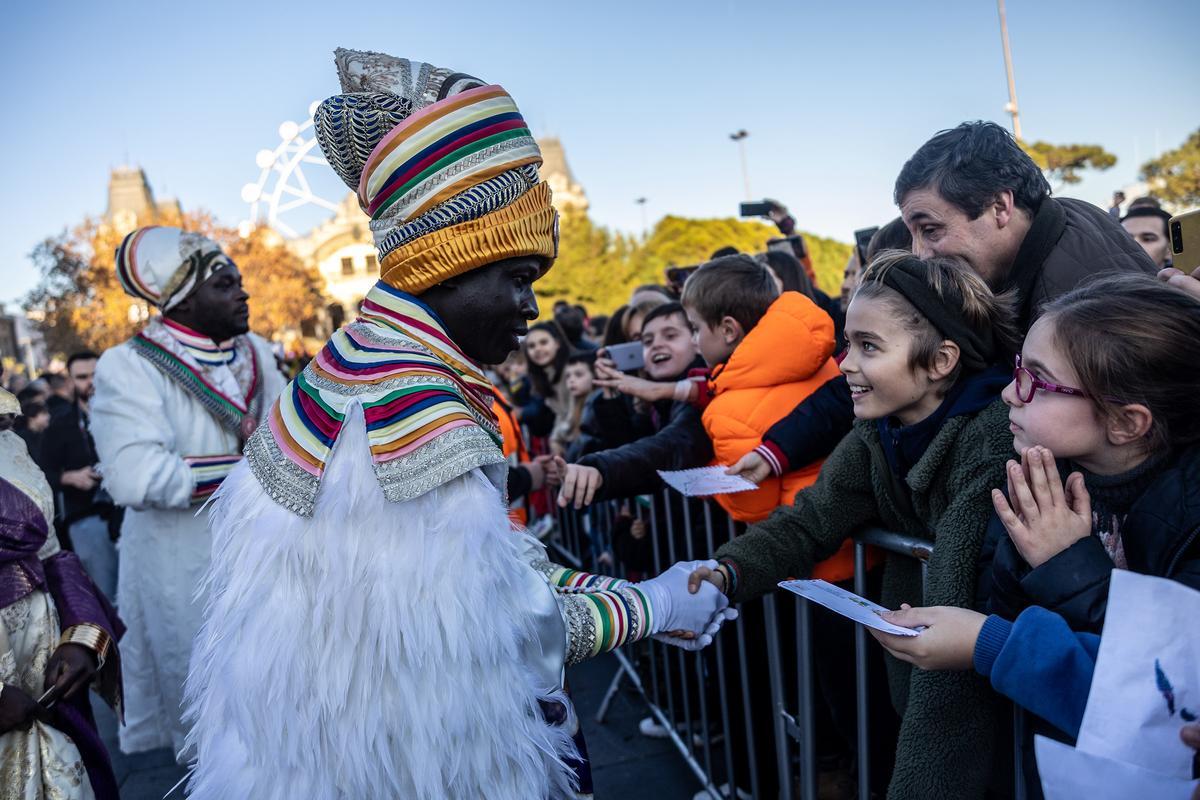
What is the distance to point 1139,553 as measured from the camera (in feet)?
4.87

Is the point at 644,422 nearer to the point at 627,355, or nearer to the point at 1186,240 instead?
the point at 627,355

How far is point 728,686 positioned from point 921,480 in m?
1.68

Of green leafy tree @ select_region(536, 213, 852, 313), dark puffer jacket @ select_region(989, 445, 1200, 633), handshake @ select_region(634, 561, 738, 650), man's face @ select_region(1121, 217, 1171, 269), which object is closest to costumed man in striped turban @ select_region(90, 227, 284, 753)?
handshake @ select_region(634, 561, 738, 650)

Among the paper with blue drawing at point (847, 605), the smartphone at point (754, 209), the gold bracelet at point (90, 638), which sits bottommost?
the gold bracelet at point (90, 638)

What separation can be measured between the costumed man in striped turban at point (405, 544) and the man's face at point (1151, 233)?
182 inches

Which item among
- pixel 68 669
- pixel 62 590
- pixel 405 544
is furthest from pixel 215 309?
pixel 405 544

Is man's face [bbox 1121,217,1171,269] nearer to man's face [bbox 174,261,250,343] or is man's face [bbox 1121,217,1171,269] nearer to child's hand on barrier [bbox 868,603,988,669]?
child's hand on barrier [bbox 868,603,988,669]

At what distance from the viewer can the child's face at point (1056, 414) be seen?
62.3 inches

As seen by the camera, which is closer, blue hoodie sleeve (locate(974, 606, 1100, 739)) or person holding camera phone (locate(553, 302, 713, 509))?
blue hoodie sleeve (locate(974, 606, 1100, 739))

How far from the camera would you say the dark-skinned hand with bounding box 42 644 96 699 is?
8.00 feet

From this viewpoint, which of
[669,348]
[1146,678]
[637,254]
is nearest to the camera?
[1146,678]

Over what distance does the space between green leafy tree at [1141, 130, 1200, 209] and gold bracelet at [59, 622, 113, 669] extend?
33.7 meters

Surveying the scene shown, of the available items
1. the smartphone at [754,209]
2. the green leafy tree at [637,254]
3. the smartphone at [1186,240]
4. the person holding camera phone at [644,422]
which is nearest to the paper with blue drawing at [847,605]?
the smartphone at [1186,240]

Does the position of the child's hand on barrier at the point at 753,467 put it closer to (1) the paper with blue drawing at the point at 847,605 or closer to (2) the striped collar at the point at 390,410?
(1) the paper with blue drawing at the point at 847,605
